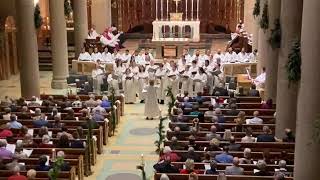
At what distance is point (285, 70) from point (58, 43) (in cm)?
1290

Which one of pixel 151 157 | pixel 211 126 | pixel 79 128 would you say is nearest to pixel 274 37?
pixel 211 126

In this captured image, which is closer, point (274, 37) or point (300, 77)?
point (300, 77)

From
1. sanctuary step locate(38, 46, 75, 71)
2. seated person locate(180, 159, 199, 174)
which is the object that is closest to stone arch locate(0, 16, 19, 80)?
sanctuary step locate(38, 46, 75, 71)

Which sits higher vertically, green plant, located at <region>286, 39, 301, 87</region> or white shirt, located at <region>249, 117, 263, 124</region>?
green plant, located at <region>286, 39, 301, 87</region>

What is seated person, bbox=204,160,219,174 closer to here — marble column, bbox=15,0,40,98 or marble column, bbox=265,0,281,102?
marble column, bbox=265,0,281,102

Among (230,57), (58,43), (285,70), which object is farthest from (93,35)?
(285,70)

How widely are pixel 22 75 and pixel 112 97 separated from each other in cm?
420

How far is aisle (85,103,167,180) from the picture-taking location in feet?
51.5

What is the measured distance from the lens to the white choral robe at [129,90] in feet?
76.9

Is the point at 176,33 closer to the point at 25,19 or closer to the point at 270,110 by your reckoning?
the point at 25,19

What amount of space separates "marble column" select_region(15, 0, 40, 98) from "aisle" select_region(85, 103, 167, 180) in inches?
150

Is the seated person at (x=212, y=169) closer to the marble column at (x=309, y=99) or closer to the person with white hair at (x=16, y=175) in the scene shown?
the marble column at (x=309, y=99)

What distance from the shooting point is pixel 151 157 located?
55.9 ft

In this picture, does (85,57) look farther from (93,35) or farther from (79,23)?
(93,35)
